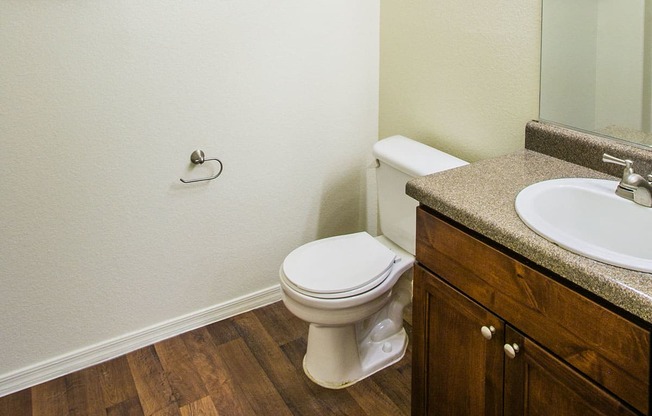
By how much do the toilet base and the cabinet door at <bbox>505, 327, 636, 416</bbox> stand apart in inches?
32.4

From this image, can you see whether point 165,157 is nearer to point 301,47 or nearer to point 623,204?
point 301,47

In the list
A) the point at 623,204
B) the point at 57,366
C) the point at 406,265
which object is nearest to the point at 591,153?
the point at 623,204

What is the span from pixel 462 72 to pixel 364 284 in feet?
2.62

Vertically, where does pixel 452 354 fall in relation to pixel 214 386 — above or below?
above

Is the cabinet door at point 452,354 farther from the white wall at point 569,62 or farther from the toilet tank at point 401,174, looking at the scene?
the white wall at point 569,62

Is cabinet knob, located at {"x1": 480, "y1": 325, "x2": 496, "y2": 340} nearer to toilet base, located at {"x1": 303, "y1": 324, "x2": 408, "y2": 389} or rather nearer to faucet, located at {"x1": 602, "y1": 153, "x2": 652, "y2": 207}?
faucet, located at {"x1": 602, "y1": 153, "x2": 652, "y2": 207}

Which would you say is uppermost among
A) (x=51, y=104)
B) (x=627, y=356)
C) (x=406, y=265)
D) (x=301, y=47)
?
(x=301, y=47)

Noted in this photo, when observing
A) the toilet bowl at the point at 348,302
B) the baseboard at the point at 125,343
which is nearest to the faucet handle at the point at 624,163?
the toilet bowl at the point at 348,302

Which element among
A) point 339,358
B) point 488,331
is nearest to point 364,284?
point 339,358

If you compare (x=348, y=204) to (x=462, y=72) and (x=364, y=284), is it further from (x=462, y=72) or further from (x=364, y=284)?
(x=462, y=72)

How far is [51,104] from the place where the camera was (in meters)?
1.93

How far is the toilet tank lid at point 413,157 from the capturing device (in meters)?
1.96

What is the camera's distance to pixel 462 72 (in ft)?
6.66

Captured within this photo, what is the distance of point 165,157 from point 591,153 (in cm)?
143
